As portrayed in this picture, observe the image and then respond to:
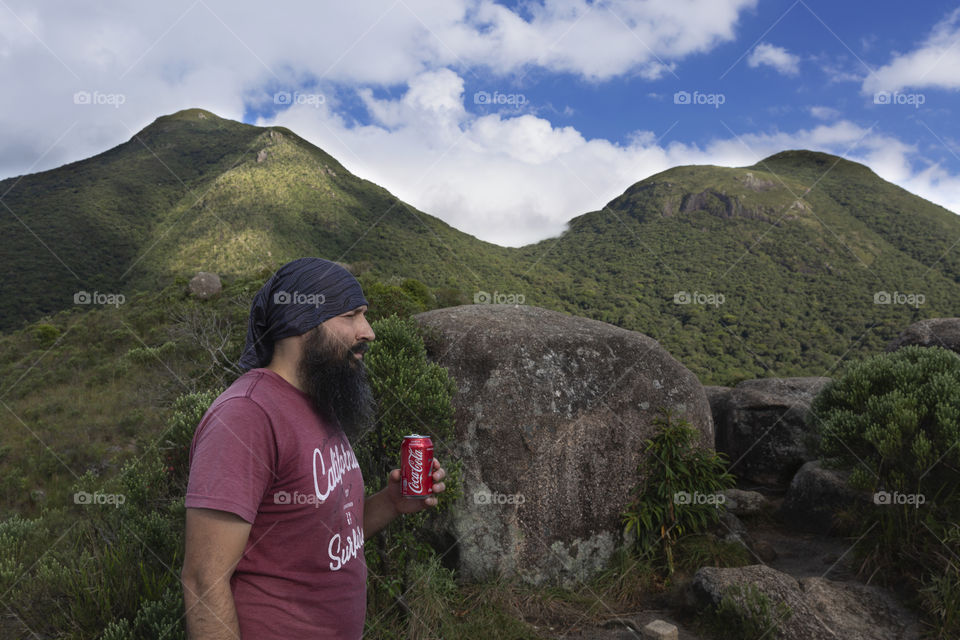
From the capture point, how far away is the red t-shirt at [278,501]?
5.53 feet

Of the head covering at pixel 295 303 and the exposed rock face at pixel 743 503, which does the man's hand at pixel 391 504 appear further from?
the exposed rock face at pixel 743 503

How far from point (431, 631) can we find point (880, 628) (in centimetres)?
396

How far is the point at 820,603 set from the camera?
4.78 m

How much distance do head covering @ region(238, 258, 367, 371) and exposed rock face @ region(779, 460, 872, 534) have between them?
690 cm

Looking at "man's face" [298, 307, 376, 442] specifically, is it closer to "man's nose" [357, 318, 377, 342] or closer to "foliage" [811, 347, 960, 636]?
"man's nose" [357, 318, 377, 342]

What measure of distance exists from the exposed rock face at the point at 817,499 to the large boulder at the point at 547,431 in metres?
1.88

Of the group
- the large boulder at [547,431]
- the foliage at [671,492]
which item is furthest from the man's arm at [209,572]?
the foliage at [671,492]

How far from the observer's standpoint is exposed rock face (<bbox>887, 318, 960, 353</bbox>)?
9477 mm

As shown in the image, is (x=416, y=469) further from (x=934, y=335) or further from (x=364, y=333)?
(x=934, y=335)

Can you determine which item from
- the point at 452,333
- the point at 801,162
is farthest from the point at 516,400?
the point at 801,162

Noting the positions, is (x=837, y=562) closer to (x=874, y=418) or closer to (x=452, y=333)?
(x=874, y=418)

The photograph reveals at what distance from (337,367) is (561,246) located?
2485 inches

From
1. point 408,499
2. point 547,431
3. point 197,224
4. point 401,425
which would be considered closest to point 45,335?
point 197,224

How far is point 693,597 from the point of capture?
514 centimetres
